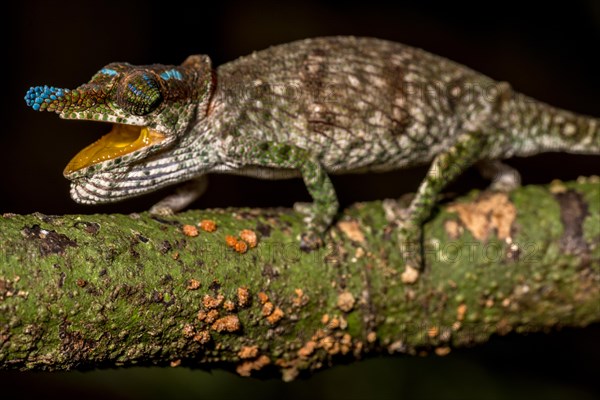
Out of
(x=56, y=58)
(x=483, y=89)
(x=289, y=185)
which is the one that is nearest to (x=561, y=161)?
(x=289, y=185)

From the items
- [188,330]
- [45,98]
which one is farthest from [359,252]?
[45,98]

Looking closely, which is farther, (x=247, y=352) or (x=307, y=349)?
(x=307, y=349)

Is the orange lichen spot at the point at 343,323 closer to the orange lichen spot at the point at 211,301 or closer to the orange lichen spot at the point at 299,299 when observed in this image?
the orange lichen spot at the point at 299,299

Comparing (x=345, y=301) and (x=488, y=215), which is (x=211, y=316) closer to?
(x=345, y=301)

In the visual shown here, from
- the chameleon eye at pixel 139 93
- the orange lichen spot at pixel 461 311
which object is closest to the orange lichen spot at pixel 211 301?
the chameleon eye at pixel 139 93

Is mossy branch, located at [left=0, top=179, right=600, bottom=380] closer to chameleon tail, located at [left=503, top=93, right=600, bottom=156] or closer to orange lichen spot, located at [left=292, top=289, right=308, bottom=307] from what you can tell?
orange lichen spot, located at [left=292, top=289, right=308, bottom=307]

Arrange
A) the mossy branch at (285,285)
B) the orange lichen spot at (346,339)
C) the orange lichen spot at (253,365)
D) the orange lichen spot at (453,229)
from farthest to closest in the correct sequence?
1. the orange lichen spot at (453,229)
2. the orange lichen spot at (346,339)
3. the orange lichen spot at (253,365)
4. the mossy branch at (285,285)

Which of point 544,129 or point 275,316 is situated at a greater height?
point 544,129
